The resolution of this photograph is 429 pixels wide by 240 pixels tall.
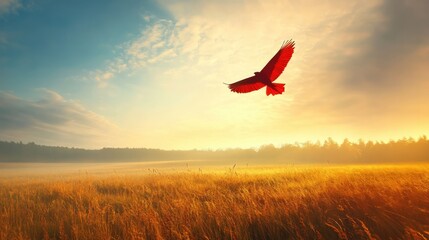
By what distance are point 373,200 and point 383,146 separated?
9068 centimetres

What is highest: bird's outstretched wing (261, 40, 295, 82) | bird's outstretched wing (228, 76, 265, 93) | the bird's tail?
bird's outstretched wing (261, 40, 295, 82)

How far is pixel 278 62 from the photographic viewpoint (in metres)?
2.69

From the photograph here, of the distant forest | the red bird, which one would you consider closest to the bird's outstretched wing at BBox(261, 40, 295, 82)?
the red bird

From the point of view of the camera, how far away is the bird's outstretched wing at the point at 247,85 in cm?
270

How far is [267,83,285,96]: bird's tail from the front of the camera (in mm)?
2691

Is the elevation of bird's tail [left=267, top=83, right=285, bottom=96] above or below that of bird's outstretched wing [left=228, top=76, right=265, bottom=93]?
below

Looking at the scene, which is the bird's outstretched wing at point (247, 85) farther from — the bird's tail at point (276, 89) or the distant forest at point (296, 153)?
the distant forest at point (296, 153)

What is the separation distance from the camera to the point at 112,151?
403 feet

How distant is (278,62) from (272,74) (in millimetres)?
131

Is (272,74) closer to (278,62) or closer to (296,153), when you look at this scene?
(278,62)

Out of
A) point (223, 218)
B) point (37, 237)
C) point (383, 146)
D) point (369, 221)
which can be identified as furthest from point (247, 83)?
point (383, 146)

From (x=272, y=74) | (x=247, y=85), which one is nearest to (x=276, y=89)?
(x=272, y=74)

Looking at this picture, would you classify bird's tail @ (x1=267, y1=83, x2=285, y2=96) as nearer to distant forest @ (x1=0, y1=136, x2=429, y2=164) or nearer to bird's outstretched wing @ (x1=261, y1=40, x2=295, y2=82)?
bird's outstretched wing @ (x1=261, y1=40, x2=295, y2=82)

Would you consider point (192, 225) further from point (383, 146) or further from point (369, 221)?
point (383, 146)
